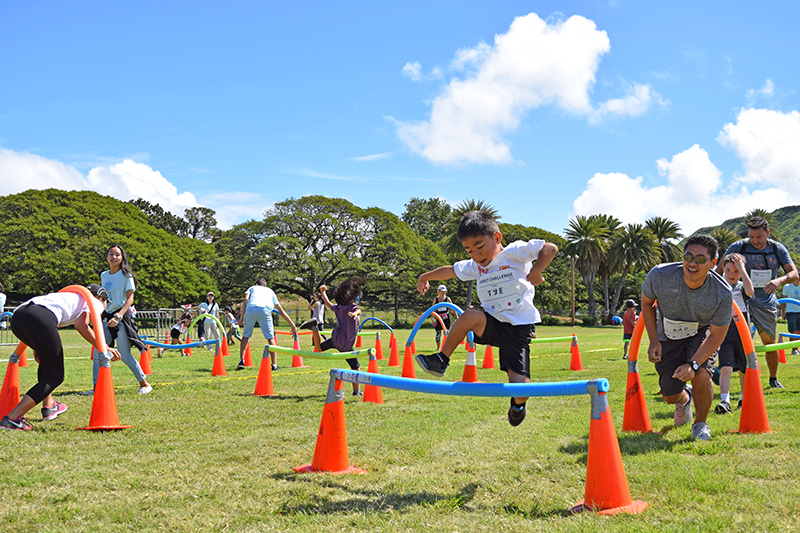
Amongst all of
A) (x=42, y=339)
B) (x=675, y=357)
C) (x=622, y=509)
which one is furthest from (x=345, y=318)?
(x=622, y=509)

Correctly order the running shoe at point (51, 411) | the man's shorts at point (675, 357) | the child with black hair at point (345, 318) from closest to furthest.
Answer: the man's shorts at point (675, 357) → the running shoe at point (51, 411) → the child with black hair at point (345, 318)

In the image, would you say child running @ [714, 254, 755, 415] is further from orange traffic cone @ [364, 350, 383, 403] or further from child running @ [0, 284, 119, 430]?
child running @ [0, 284, 119, 430]

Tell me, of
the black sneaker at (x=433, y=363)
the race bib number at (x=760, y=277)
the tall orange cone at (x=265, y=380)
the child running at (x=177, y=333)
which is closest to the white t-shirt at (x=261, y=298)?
the tall orange cone at (x=265, y=380)

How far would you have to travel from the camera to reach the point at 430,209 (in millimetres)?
72188

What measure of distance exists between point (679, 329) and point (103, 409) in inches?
226

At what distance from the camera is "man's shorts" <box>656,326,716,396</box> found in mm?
5023

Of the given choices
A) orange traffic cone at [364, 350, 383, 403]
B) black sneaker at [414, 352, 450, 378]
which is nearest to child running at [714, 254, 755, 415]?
black sneaker at [414, 352, 450, 378]

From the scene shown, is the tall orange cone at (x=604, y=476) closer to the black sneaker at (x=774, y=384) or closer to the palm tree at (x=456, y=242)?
the black sneaker at (x=774, y=384)

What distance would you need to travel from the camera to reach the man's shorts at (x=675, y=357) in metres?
5.02

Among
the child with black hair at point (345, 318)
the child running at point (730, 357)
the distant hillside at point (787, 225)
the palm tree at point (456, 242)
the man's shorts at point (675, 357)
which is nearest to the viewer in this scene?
the man's shorts at point (675, 357)

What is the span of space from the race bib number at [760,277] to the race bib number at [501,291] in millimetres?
5054

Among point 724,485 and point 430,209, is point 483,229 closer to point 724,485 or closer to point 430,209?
point 724,485

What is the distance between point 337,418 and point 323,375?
21.7 ft

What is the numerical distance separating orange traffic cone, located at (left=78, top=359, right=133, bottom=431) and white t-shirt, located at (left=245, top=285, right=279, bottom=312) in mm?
5507
